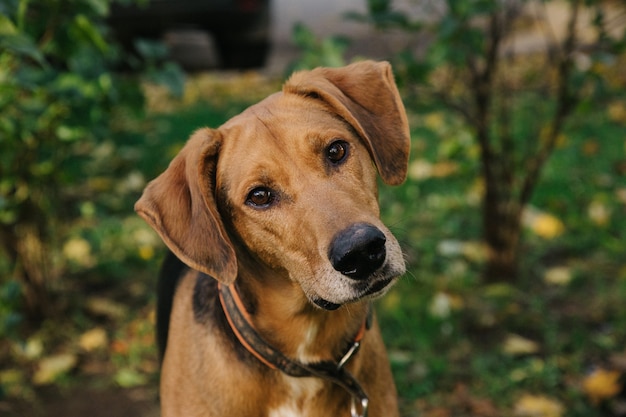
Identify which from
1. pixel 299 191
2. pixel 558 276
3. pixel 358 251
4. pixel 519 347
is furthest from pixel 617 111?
pixel 358 251

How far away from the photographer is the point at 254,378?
106 inches

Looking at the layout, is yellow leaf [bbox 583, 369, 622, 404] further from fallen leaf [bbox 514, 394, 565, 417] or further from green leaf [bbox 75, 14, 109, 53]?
green leaf [bbox 75, 14, 109, 53]

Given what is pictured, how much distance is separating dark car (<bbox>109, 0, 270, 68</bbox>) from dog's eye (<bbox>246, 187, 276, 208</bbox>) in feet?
22.9

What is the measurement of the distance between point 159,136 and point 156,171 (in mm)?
1071

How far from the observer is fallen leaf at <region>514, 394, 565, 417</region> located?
3.58 metres

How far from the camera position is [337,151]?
8.88 ft

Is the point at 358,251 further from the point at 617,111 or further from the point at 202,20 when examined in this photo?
the point at 202,20

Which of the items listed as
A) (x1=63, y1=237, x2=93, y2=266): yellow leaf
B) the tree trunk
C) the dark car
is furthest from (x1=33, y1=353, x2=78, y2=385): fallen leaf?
the dark car

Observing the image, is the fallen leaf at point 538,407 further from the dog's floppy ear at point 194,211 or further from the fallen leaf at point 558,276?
the dog's floppy ear at point 194,211

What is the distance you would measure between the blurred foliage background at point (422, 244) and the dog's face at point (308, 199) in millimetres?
876

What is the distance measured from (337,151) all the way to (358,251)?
1.79ft

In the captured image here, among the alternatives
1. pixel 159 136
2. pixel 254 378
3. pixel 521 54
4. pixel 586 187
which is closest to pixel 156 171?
Result: pixel 159 136

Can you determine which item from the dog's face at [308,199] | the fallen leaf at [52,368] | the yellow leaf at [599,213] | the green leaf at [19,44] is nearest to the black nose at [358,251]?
the dog's face at [308,199]

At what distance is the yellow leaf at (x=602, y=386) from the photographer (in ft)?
11.7
